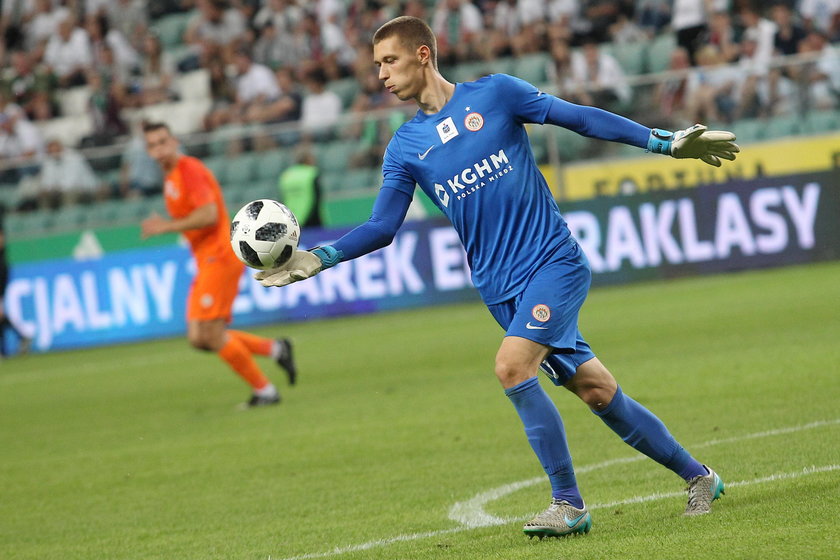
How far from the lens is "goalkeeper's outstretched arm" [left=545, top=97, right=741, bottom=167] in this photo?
501 centimetres

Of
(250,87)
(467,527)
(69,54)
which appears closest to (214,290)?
(467,527)

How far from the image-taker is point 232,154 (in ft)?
64.1

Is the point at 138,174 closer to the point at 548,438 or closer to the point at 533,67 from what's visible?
the point at 533,67

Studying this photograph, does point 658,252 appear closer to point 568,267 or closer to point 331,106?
point 331,106

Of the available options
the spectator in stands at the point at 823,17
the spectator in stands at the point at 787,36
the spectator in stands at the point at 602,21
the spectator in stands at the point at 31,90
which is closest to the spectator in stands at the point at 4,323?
the spectator in stands at the point at 31,90

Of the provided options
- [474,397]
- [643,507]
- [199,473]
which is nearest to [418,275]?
[474,397]

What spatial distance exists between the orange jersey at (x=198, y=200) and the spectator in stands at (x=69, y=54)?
15.3 metres

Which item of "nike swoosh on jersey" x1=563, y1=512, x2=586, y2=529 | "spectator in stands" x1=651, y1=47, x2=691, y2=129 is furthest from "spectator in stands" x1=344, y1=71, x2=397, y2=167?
"nike swoosh on jersey" x1=563, y1=512, x2=586, y2=529

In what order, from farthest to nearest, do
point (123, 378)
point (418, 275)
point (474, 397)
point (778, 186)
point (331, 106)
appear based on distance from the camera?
point (331, 106) → point (418, 275) → point (778, 186) → point (123, 378) → point (474, 397)

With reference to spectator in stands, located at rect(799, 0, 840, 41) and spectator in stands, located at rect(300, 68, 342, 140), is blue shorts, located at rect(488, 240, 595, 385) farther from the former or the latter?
spectator in stands, located at rect(300, 68, 342, 140)

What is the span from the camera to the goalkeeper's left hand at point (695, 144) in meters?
5.00

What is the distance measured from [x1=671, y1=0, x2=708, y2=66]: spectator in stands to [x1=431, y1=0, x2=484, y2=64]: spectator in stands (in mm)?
3212

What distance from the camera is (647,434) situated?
5.27 m

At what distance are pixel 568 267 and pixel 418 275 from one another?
41.5ft
